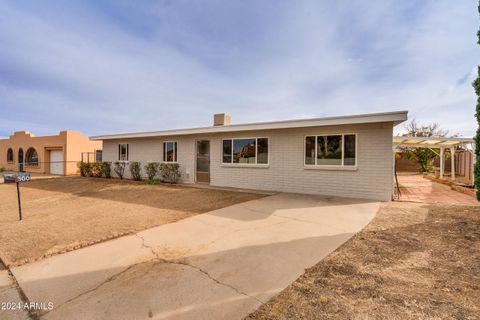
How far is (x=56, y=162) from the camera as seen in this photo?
2036 cm

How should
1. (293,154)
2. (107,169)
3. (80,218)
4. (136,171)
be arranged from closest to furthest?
1. (80,218)
2. (293,154)
3. (136,171)
4. (107,169)

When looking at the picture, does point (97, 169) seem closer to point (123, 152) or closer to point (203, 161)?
point (123, 152)

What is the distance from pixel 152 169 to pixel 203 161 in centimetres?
321

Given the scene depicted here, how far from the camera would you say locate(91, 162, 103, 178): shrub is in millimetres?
15818

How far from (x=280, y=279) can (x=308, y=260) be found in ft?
2.36

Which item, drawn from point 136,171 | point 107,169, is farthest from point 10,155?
point 136,171

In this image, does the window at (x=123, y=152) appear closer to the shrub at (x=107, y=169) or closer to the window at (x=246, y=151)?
the shrub at (x=107, y=169)

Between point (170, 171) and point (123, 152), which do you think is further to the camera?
point (123, 152)

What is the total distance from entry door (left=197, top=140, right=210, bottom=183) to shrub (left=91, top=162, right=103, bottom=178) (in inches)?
315

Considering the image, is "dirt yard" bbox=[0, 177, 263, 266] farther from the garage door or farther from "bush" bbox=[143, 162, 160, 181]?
the garage door

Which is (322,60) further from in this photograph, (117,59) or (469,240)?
(117,59)

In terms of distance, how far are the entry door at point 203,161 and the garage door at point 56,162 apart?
14.9 m

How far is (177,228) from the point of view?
4992mm

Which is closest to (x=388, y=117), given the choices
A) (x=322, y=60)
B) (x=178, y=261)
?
(x=322, y=60)
